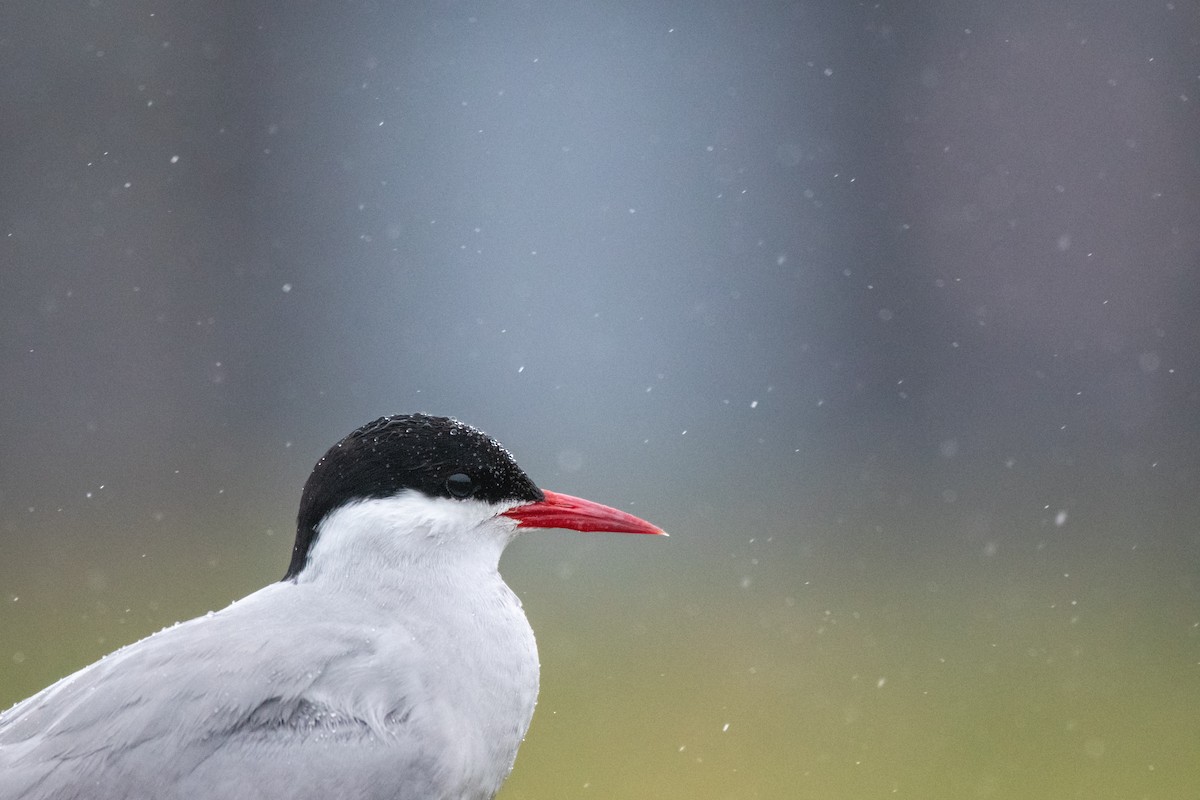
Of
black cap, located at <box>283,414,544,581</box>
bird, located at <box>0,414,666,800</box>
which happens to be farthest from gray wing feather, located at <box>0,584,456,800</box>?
black cap, located at <box>283,414,544,581</box>

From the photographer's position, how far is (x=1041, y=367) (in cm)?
618

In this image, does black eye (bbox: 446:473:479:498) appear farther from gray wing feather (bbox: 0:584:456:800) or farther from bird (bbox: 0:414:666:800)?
gray wing feather (bbox: 0:584:456:800)

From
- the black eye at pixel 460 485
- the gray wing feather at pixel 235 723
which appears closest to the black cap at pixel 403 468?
the black eye at pixel 460 485

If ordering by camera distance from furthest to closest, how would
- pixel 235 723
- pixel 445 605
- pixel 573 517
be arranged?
pixel 573 517, pixel 445 605, pixel 235 723

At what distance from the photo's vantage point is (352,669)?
141 cm

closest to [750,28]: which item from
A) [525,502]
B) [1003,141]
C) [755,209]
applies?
[755,209]

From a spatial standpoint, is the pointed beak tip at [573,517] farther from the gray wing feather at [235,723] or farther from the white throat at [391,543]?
the gray wing feather at [235,723]

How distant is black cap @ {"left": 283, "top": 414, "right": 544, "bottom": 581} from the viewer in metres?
1.52

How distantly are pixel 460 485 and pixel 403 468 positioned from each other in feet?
0.24

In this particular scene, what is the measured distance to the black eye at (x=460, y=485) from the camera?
5.04 feet

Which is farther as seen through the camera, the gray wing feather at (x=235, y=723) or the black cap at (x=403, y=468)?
the black cap at (x=403, y=468)

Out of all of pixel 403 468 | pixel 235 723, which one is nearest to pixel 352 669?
pixel 235 723

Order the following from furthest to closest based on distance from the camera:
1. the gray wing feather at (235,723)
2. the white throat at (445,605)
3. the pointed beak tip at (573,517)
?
the pointed beak tip at (573,517) < the white throat at (445,605) < the gray wing feather at (235,723)

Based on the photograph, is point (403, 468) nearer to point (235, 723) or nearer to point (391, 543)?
point (391, 543)
